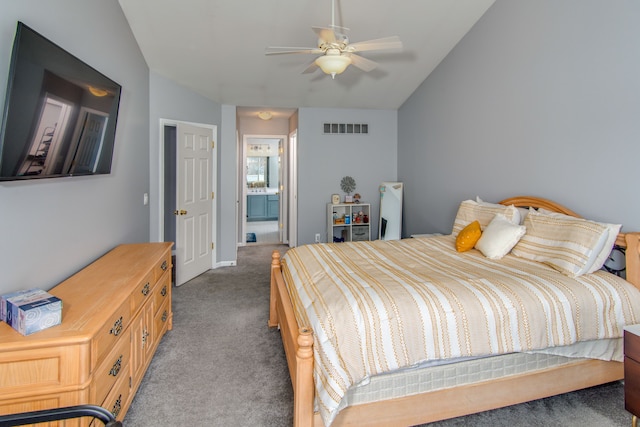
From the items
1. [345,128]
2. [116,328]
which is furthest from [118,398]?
[345,128]

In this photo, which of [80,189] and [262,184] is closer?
[80,189]

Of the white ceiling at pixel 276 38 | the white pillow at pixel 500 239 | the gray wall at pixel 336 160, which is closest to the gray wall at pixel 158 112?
the white ceiling at pixel 276 38

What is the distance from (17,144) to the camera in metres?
1.63

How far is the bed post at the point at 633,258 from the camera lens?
2.23m

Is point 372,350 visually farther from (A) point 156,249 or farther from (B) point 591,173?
(B) point 591,173

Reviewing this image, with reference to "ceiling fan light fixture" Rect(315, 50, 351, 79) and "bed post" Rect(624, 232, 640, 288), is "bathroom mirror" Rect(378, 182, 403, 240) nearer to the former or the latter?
"ceiling fan light fixture" Rect(315, 50, 351, 79)

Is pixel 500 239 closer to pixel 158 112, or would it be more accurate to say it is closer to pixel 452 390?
pixel 452 390

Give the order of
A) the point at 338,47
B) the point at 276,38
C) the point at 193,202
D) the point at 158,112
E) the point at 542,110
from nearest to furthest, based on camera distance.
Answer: the point at 338,47 < the point at 542,110 < the point at 276,38 < the point at 158,112 < the point at 193,202

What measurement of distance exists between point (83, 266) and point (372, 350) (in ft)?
6.91

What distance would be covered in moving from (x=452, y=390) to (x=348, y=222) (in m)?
3.83

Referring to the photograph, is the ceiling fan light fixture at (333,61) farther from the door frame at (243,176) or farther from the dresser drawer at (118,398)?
the door frame at (243,176)

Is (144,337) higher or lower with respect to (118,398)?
higher

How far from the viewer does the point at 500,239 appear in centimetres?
281

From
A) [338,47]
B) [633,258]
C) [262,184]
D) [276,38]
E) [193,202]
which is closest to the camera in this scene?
[633,258]
